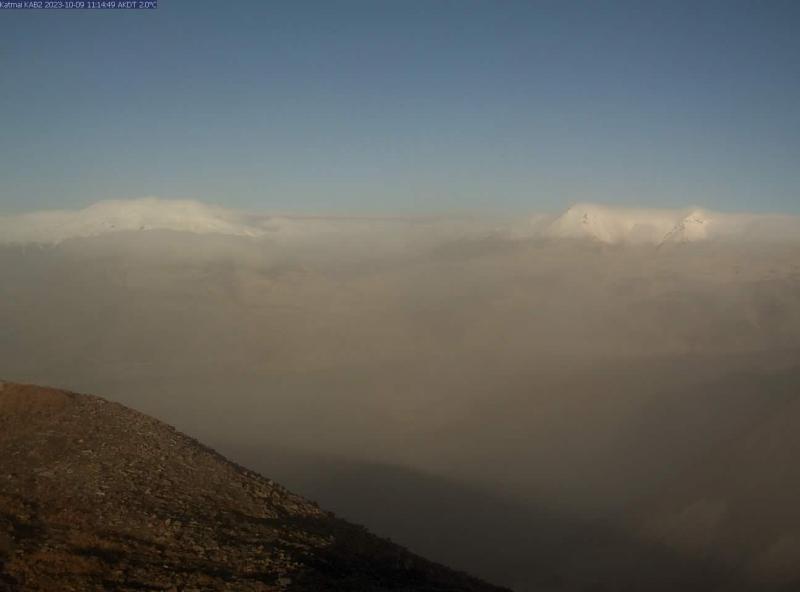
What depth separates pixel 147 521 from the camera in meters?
17.4

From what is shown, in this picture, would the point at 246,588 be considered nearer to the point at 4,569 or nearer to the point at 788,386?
the point at 4,569

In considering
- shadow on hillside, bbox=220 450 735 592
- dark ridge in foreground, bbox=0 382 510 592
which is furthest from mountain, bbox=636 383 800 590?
dark ridge in foreground, bbox=0 382 510 592

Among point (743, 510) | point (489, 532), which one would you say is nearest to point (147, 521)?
point (489, 532)

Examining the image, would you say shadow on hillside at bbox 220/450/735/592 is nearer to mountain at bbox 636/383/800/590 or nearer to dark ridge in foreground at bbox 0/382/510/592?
mountain at bbox 636/383/800/590

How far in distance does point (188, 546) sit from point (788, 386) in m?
144

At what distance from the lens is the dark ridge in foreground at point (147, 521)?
14336 millimetres

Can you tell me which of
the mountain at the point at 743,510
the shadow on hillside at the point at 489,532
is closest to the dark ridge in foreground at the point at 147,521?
the shadow on hillside at the point at 489,532

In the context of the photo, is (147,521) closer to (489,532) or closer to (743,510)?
(489,532)

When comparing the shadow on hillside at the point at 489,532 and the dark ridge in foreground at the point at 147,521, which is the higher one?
the dark ridge in foreground at the point at 147,521

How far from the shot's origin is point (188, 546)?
16.5m

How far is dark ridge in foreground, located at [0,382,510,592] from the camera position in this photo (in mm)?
14336

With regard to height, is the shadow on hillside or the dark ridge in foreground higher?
the dark ridge in foreground

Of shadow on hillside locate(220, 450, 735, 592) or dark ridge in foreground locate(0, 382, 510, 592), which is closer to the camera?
dark ridge in foreground locate(0, 382, 510, 592)

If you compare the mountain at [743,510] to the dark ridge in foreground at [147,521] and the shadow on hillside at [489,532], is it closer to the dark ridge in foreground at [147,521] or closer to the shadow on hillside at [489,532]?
the shadow on hillside at [489,532]
